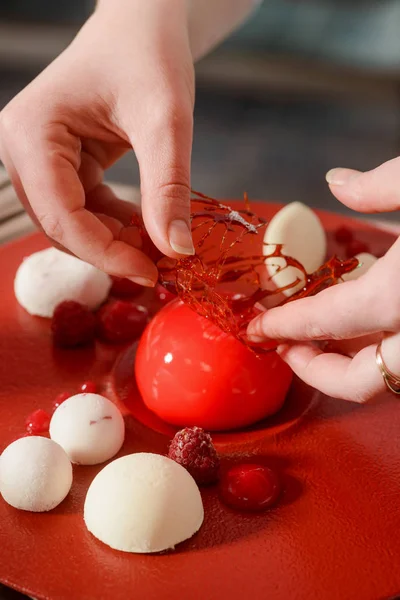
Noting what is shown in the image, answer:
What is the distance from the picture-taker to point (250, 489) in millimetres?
898

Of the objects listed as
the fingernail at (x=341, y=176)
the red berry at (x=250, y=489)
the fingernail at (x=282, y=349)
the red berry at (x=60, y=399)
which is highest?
the fingernail at (x=341, y=176)

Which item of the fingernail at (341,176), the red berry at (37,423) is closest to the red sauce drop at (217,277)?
the fingernail at (341,176)

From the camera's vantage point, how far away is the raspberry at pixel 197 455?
920 millimetres

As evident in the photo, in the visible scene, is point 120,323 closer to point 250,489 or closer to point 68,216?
point 68,216

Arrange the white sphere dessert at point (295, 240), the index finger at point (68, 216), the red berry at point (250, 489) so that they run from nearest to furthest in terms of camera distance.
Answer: the red berry at point (250, 489)
the index finger at point (68, 216)
the white sphere dessert at point (295, 240)

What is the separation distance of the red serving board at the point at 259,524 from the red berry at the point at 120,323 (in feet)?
0.32

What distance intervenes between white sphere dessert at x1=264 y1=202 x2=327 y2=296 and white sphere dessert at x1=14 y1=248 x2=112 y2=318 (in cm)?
29

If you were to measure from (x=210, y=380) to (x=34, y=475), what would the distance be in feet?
0.94

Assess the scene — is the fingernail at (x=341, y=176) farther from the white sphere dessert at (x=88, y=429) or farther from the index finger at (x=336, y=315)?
the white sphere dessert at (x=88, y=429)

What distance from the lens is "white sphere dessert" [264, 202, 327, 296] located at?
1.35 metres

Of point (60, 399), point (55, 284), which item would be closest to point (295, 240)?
point (55, 284)

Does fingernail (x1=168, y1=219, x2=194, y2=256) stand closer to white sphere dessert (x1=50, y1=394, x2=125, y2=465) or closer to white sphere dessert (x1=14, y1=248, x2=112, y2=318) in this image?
white sphere dessert (x1=50, y1=394, x2=125, y2=465)

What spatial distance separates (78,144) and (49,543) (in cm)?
53

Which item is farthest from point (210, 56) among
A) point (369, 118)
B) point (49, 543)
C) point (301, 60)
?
point (49, 543)
